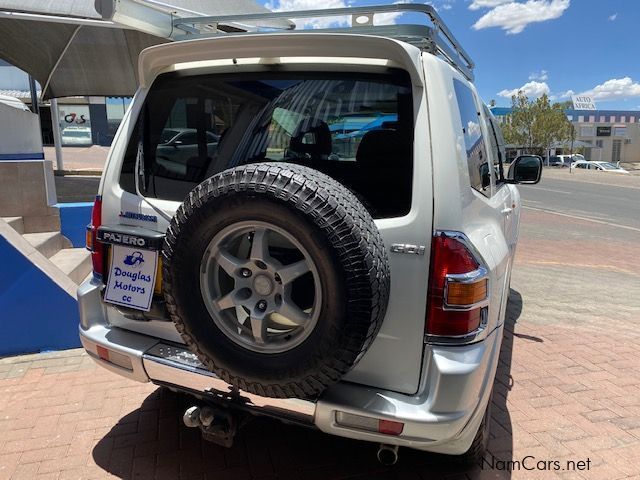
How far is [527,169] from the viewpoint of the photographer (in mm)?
3744

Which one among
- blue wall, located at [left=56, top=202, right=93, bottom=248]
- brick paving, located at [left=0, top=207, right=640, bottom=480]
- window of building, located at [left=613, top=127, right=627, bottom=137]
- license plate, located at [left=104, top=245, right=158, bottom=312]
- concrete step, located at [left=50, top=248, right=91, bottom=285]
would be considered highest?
window of building, located at [left=613, top=127, right=627, bottom=137]

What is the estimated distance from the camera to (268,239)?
2.03 m

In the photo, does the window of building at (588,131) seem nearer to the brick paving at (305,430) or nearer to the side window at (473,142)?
the brick paving at (305,430)

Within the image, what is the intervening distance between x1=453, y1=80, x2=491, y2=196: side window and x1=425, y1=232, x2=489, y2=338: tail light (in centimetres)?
47

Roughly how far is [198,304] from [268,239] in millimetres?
396

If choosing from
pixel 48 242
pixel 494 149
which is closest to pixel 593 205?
pixel 494 149

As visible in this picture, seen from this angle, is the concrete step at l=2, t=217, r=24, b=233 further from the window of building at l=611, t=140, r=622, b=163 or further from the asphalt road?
the window of building at l=611, t=140, r=622, b=163

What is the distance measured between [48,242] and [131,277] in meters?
3.42

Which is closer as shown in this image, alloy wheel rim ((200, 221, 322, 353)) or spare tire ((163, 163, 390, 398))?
spare tire ((163, 163, 390, 398))

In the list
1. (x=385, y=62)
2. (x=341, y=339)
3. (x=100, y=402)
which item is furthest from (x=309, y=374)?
(x=100, y=402)

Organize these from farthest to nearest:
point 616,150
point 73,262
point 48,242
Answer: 1. point 616,150
2. point 48,242
3. point 73,262

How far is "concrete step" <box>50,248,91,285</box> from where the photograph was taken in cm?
486

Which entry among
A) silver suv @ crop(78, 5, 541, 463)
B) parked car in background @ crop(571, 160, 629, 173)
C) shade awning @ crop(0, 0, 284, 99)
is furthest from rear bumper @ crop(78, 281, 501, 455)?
parked car in background @ crop(571, 160, 629, 173)

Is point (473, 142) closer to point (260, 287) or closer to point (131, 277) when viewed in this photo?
point (260, 287)
